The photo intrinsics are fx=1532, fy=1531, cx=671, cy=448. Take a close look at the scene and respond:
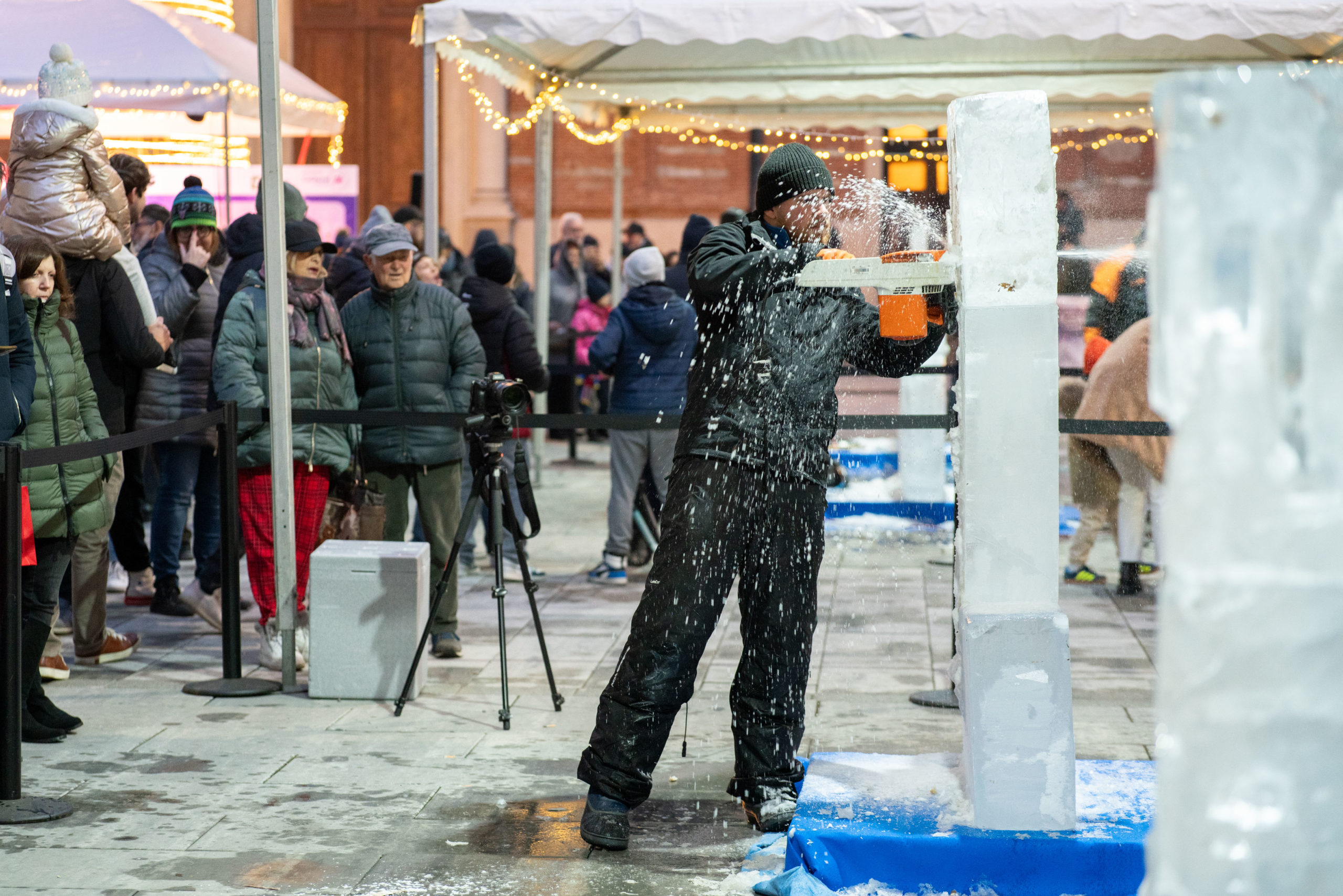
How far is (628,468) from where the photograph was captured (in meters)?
8.48

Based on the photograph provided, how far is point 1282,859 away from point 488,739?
3.85 metres

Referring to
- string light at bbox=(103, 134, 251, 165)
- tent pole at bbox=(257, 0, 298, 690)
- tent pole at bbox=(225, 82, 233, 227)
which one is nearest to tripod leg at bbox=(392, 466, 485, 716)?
tent pole at bbox=(257, 0, 298, 690)

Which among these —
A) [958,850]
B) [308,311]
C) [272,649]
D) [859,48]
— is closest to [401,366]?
[308,311]

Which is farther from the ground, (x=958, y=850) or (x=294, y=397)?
(x=294, y=397)

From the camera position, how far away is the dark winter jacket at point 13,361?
5.27 m

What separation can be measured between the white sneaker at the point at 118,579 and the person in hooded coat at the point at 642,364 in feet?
8.51

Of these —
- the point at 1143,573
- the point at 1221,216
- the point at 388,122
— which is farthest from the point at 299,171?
the point at 1221,216

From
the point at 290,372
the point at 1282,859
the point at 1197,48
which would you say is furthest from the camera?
the point at 1197,48

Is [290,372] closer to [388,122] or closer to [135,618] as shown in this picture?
[135,618]

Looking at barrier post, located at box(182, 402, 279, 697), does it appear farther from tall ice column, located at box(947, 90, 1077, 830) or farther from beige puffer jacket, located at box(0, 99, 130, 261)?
tall ice column, located at box(947, 90, 1077, 830)

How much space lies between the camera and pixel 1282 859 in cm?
180

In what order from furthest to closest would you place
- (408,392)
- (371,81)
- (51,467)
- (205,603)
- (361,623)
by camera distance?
(371,81)
(205,603)
(408,392)
(361,623)
(51,467)

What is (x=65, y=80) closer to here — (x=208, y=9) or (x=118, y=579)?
(x=118, y=579)

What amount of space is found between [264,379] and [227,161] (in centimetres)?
422
